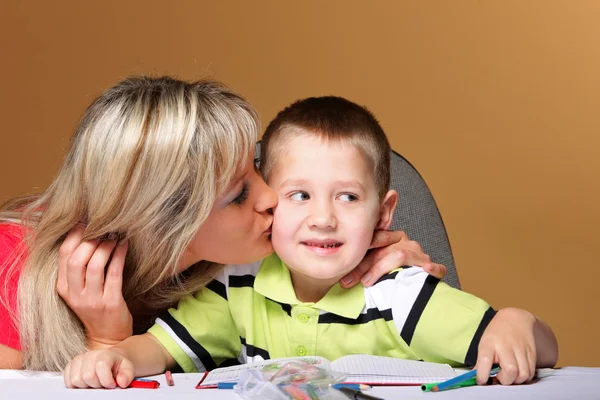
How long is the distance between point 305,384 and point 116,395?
32 centimetres

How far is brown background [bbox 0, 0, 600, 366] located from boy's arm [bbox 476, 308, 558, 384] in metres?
2.08

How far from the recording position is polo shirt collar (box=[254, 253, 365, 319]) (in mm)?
1944

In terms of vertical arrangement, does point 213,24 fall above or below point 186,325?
above

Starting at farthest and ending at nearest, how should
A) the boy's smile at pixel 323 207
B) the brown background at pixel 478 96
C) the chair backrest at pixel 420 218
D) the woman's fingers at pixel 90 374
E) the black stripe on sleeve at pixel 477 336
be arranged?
the brown background at pixel 478 96, the chair backrest at pixel 420 218, the boy's smile at pixel 323 207, the black stripe on sleeve at pixel 477 336, the woman's fingers at pixel 90 374

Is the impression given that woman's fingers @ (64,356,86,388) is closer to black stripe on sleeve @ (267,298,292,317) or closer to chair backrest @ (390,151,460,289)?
black stripe on sleeve @ (267,298,292,317)

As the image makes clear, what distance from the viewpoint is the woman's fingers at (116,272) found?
195cm

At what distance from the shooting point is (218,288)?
210 centimetres

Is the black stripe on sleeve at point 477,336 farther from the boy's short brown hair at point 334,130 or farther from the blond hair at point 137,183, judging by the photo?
the blond hair at point 137,183

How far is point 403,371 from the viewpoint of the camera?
164 centimetres

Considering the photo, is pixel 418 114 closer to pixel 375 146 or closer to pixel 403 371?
pixel 375 146

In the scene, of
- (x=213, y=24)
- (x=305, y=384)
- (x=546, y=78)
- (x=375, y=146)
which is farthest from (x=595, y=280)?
(x=305, y=384)

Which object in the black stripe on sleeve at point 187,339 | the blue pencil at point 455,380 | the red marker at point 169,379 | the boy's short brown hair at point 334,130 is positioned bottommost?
the black stripe on sleeve at point 187,339

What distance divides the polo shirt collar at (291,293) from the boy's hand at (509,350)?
1.04 ft

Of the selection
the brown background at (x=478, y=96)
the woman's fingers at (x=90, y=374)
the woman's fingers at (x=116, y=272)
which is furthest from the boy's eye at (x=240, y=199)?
the brown background at (x=478, y=96)
